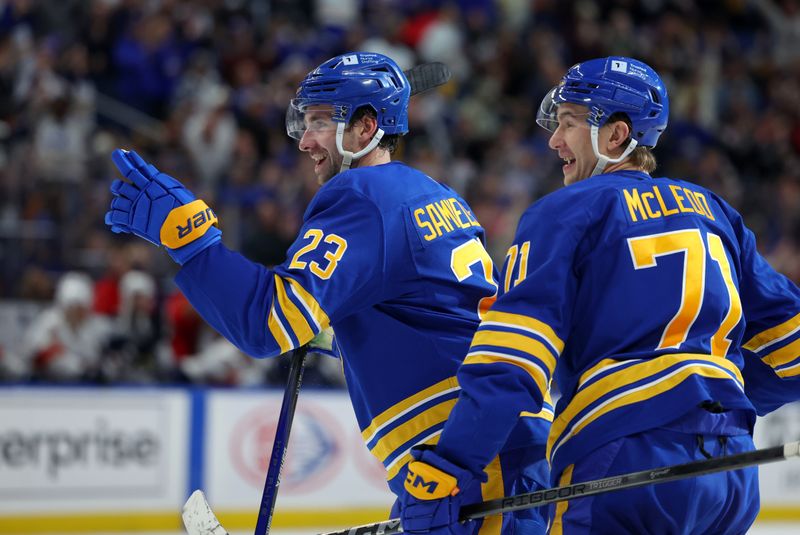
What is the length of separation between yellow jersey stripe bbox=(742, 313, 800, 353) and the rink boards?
4294 mm

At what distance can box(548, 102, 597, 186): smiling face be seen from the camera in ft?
8.54

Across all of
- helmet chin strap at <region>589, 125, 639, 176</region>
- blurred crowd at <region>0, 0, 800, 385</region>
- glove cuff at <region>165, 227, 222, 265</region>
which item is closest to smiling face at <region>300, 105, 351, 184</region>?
glove cuff at <region>165, 227, 222, 265</region>

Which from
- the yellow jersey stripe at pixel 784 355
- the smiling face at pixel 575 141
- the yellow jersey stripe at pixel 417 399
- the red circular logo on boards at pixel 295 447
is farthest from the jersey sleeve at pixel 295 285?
the red circular logo on boards at pixel 295 447

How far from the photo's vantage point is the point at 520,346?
2.24 meters

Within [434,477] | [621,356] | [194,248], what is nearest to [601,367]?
[621,356]

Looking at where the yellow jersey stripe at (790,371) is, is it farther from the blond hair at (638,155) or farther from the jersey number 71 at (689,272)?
the blond hair at (638,155)

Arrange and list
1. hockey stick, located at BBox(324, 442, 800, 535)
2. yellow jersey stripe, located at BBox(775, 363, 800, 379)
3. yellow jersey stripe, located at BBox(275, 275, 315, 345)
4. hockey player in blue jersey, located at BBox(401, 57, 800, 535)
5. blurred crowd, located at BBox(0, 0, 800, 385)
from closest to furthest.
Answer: hockey stick, located at BBox(324, 442, 800, 535) < hockey player in blue jersey, located at BBox(401, 57, 800, 535) < yellow jersey stripe, located at BBox(275, 275, 315, 345) < yellow jersey stripe, located at BBox(775, 363, 800, 379) < blurred crowd, located at BBox(0, 0, 800, 385)

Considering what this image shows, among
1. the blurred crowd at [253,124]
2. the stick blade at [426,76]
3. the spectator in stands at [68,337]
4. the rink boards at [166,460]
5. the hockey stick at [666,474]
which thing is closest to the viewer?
the hockey stick at [666,474]

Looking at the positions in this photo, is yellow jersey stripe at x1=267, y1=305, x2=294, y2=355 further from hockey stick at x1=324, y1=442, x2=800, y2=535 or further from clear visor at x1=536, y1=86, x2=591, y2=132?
clear visor at x1=536, y1=86, x2=591, y2=132

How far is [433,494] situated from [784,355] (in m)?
1.00

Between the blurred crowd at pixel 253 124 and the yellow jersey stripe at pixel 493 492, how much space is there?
454cm

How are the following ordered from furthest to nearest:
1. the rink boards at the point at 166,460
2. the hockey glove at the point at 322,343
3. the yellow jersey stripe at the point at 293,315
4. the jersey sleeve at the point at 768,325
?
the rink boards at the point at 166,460 < the hockey glove at the point at 322,343 < the jersey sleeve at the point at 768,325 < the yellow jersey stripe at the point at 293,315

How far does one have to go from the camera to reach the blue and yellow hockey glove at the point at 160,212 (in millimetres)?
2619

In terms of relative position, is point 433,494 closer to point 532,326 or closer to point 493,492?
point 493,492
